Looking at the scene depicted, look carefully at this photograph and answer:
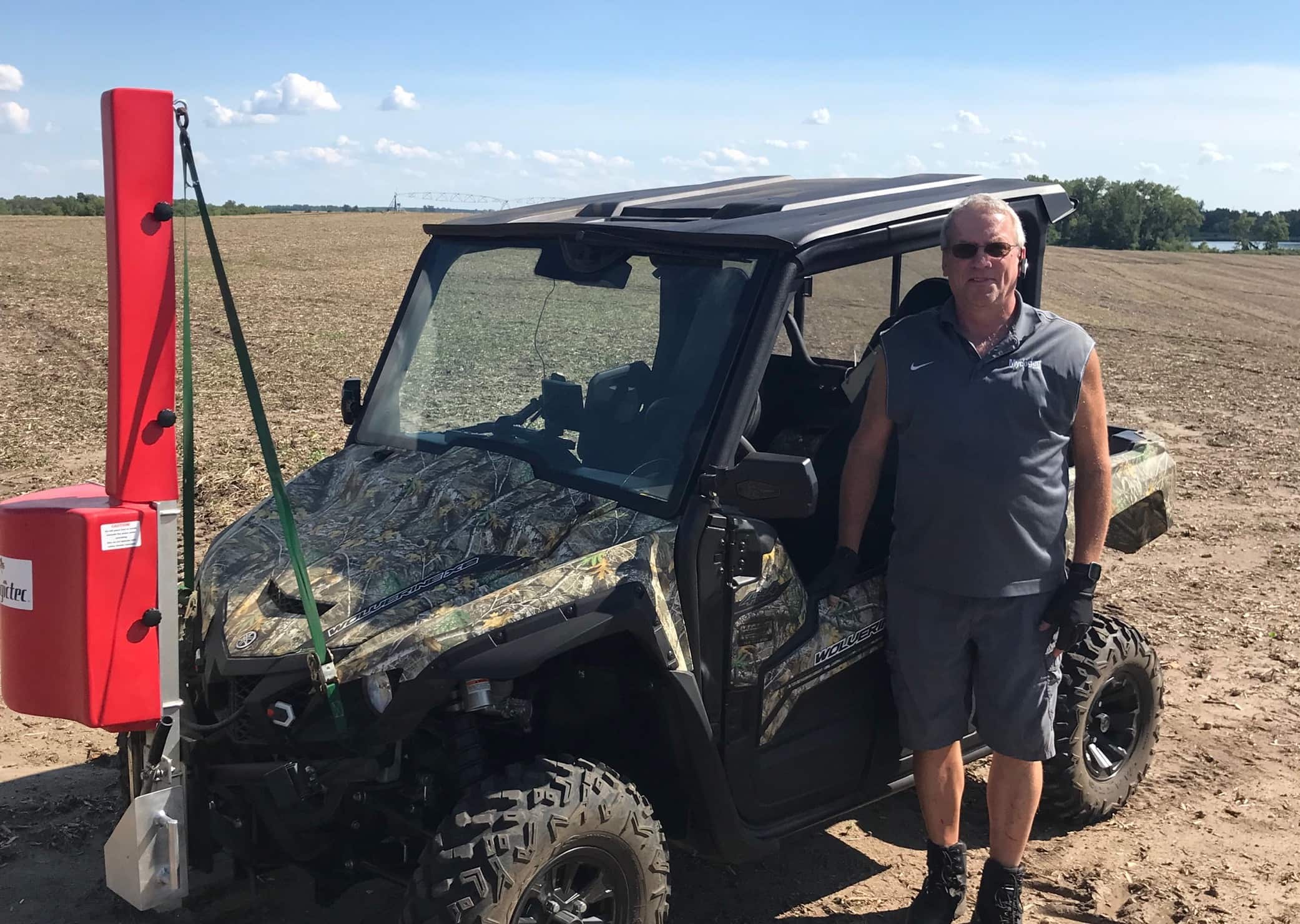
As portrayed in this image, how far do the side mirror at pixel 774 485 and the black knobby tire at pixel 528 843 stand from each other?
2.53ft

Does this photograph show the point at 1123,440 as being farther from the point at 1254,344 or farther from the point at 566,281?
the point at 1254,344

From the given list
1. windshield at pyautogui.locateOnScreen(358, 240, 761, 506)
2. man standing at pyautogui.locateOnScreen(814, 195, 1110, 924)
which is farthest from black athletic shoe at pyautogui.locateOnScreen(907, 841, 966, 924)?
windshield at pyautogui.locateOnScreen(358, 240, 761, 506)

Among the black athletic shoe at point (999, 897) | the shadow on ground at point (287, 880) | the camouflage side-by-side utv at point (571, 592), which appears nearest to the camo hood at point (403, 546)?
the camouflage side-by-side utv at point (571, 592)

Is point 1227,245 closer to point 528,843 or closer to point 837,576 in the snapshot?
point 837,576

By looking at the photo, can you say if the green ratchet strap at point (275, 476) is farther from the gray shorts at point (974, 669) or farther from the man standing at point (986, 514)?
the gray shorts at point (974, 669)

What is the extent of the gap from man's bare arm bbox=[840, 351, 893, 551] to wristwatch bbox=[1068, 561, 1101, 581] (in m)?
0.59

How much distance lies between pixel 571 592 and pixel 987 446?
121 centimetres

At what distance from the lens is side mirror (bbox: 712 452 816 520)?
2.99 m

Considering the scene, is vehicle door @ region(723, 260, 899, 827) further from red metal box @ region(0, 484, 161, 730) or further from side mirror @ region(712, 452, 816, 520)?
red metal box @ region(0, 484, 161, 730)

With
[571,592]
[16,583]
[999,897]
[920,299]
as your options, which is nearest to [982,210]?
[920,299]

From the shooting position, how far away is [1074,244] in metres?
65.8

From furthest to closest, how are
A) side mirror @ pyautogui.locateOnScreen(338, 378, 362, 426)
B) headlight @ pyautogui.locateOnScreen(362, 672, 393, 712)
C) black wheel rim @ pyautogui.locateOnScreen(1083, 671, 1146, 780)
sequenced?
1. black wheel rim @ pyautogui.locateOnScreen(1083, 671, 1146, 780)
2. side mirror @ pyautogui.locateOnScreen(338, 378, 362, 426)
3. headlight @ pyautogui.locateOnScreen(362, 672, 393, 712)

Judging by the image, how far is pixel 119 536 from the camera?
281 cm

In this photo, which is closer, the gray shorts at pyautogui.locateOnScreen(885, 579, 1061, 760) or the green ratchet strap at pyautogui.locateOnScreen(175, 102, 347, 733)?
the green ratchet strap at pyautogui.locateOnScreen(175, 102, 347, 733)
